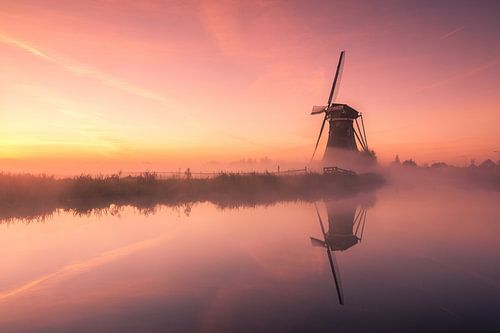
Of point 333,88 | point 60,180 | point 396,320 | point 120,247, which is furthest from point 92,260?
point 333,88

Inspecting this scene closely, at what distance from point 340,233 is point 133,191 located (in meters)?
20.0

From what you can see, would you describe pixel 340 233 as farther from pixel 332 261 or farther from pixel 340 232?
pixel 332 261

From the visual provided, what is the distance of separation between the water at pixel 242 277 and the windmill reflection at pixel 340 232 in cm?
11

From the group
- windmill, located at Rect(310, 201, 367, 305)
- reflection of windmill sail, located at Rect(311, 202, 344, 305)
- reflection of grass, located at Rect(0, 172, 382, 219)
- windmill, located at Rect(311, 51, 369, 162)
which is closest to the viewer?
reflection of windmill sail, located at Rect(311, 202, 344, 305)

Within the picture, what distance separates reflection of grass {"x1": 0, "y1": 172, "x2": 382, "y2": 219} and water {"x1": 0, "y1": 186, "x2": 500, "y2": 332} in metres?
7.22

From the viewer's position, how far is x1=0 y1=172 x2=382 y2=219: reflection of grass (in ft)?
77.3

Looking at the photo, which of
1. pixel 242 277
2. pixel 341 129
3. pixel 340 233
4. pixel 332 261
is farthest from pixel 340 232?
pixel 341 129

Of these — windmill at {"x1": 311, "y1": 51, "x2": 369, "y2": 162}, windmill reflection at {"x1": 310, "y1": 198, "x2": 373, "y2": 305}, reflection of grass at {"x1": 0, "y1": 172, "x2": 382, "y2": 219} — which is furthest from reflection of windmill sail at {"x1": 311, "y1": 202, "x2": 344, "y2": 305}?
windmill at {"x1": 311, "y1": 51, "x2": 369, "y2": 162}

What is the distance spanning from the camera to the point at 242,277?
9781 millimetres

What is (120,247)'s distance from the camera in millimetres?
13102

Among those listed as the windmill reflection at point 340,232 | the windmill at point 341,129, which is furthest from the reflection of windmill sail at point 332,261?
the windmill at point 341,129

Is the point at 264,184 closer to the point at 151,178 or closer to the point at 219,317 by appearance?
the point at 151,178

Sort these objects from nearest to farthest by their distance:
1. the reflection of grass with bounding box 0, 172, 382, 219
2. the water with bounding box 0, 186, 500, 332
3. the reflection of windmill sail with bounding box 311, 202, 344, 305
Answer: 1. the water with bounding box 0, 186, 500, 332
2. the reflection of windmill sail with bounding box 311, 202, 344, 305
3. the reflection of grass with bounding box 0, 172, 382, 219

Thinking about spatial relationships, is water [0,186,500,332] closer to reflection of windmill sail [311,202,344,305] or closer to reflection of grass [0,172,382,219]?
reflection of windmill sail [311,202,344,305]
